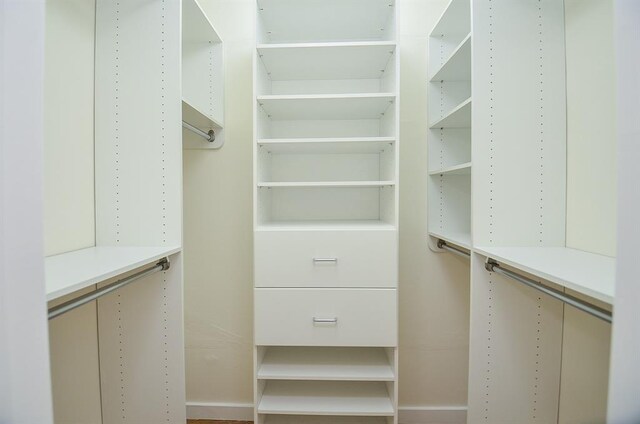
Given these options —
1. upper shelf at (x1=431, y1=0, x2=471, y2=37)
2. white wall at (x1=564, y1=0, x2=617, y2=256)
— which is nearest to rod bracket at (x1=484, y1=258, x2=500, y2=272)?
white wall at (x1=564, y1=0, x2=617, y2=256)

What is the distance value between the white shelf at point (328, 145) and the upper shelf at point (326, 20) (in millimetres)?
518

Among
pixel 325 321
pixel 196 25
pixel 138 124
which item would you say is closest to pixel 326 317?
pixel 325 321

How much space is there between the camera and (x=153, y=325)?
120cm

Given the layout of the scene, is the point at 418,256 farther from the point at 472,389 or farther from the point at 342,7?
the point at 342,7

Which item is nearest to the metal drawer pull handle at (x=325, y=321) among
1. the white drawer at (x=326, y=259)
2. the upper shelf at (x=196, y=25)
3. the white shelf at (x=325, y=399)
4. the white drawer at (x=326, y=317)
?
the white drawer at (x=326, y=317)

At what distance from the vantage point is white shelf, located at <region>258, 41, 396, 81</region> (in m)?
1.39

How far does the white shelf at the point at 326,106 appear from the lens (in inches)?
55.2

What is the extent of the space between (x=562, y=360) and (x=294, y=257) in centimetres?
114

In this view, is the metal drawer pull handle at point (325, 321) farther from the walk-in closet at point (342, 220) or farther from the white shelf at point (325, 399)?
the white shelf at point (325, 399)

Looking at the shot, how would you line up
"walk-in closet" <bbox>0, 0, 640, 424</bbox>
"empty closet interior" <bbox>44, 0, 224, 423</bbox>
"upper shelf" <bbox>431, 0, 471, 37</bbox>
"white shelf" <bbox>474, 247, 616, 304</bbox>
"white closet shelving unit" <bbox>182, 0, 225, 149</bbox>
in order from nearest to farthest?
"walk-in closet" <bbox>0, 0, 640, 424</bbox>
"white shelf" <bbox>474, 247, 616, 304</bbox>
"empty closet interior" <bbox>44, 0, 224, 423</bbox>
"upper shelf" <bbox>431, 0, 471, 37</bbox>
"white closet shelving unit" <bbox>182, 0, 225, 149</bbox>

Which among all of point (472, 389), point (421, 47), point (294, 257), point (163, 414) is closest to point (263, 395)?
point (163, 414)

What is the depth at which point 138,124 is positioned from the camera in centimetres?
117

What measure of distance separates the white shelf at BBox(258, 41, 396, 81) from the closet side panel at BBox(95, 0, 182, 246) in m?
0.45

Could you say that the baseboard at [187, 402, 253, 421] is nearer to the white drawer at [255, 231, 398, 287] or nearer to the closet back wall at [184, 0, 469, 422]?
the closet back wall at [184, 0, 469, 422]
